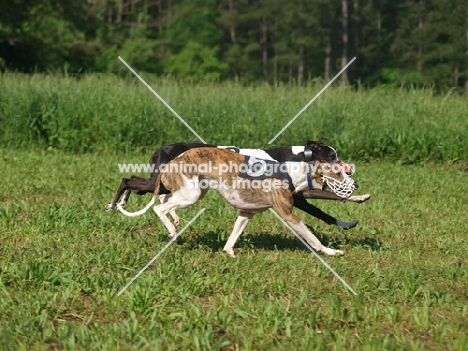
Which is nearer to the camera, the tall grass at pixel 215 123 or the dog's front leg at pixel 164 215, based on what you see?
the dog's front leg at pixel 164 215

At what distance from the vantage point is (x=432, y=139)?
1454 centimetres

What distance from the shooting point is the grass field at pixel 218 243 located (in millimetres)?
5016

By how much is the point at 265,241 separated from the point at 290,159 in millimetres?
1072

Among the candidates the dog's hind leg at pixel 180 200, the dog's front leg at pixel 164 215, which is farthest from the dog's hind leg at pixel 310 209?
the dog's front leg at pixel 164 215

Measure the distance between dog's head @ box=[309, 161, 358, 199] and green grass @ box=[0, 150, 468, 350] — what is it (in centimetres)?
63

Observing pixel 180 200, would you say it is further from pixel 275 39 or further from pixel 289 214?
pixel 275 39

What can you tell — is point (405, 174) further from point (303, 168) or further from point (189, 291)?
point (189, 291)

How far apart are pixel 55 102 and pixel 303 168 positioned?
Answer: 9.09 m

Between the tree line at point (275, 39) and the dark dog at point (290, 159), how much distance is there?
25.7 metres

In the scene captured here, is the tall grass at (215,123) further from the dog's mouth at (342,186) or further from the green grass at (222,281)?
the dog's mouth at (342,186)

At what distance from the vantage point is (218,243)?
296 inches

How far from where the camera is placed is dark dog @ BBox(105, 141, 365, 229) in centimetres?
686

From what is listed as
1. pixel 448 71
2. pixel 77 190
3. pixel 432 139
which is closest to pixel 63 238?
pixel 77 190

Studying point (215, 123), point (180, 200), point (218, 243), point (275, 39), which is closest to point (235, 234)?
point (218, 243)
